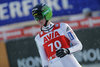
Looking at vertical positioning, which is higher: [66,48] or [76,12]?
[66,48]

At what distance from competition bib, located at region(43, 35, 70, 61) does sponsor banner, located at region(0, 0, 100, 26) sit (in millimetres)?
10541

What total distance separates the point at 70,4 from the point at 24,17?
8.17 feet

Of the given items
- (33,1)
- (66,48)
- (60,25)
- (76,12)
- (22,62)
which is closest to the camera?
(66,48)

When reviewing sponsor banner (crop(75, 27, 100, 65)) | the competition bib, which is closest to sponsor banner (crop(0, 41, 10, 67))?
sponsor banner (crop(75, 27, 100, 65))

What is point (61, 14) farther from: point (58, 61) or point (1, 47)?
point (58, 61)

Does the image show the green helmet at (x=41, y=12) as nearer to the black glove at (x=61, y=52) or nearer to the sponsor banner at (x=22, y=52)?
the black glove at (x=61, y=52)

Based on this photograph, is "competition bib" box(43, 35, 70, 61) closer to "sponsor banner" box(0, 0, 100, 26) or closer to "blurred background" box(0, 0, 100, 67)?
"blurred background" box(0, 0, 100, 67)

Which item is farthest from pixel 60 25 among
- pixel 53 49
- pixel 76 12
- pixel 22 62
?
pixel 76 12

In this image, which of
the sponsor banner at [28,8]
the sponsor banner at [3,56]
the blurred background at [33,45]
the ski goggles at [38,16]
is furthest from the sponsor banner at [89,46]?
the ski goggles at [38,16]

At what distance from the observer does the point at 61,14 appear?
14836 mm

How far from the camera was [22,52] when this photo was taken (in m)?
10.9

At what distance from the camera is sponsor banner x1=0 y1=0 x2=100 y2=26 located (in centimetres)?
1441

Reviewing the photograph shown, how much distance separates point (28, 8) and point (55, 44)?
11.8 meters

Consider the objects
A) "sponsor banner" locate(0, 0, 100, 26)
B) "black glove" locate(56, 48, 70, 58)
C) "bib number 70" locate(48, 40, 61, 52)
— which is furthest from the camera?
"sponsor banner" locate(0, 0, 100, 26)
